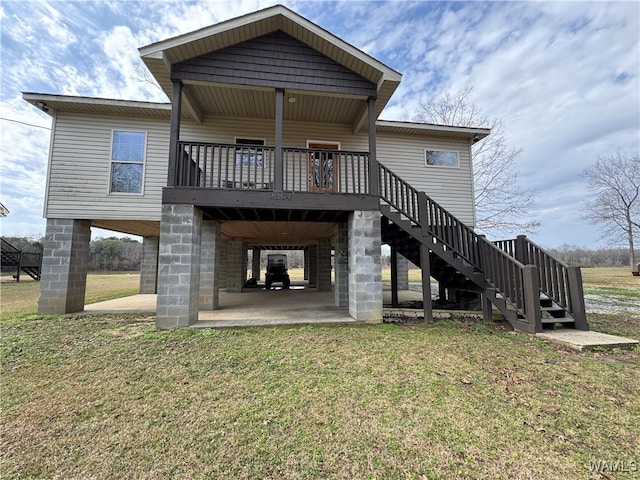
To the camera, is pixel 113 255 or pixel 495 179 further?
pixel 113 255

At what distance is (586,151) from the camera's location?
95.6ft

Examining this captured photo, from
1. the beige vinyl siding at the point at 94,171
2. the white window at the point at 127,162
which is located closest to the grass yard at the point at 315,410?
the beige vinyl siding at the point at 94,171

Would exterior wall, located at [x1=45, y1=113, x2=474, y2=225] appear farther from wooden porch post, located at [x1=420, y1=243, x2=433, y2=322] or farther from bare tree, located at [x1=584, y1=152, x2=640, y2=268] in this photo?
bare tree, located at [x1=584, y1=152, x2=640, y2=268]

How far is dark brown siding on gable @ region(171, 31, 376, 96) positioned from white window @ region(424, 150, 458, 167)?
3.74 metres

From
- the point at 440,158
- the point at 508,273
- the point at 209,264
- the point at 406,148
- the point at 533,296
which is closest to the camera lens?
the point at 533,296

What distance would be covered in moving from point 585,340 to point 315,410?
16.3ft

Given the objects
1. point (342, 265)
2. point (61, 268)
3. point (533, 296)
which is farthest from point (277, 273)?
point (533, 296)

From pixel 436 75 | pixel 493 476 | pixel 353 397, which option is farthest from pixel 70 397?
pixel 436 75

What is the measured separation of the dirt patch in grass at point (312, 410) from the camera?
2000mm

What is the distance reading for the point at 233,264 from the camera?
13.6 m

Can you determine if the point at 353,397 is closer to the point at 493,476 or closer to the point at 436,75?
the point at 493,476

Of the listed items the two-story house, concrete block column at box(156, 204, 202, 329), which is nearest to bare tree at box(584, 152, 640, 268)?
the two-story house

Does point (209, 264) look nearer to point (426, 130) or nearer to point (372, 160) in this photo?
point (372, 160)

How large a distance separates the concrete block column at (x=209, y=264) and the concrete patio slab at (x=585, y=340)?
783 cm
